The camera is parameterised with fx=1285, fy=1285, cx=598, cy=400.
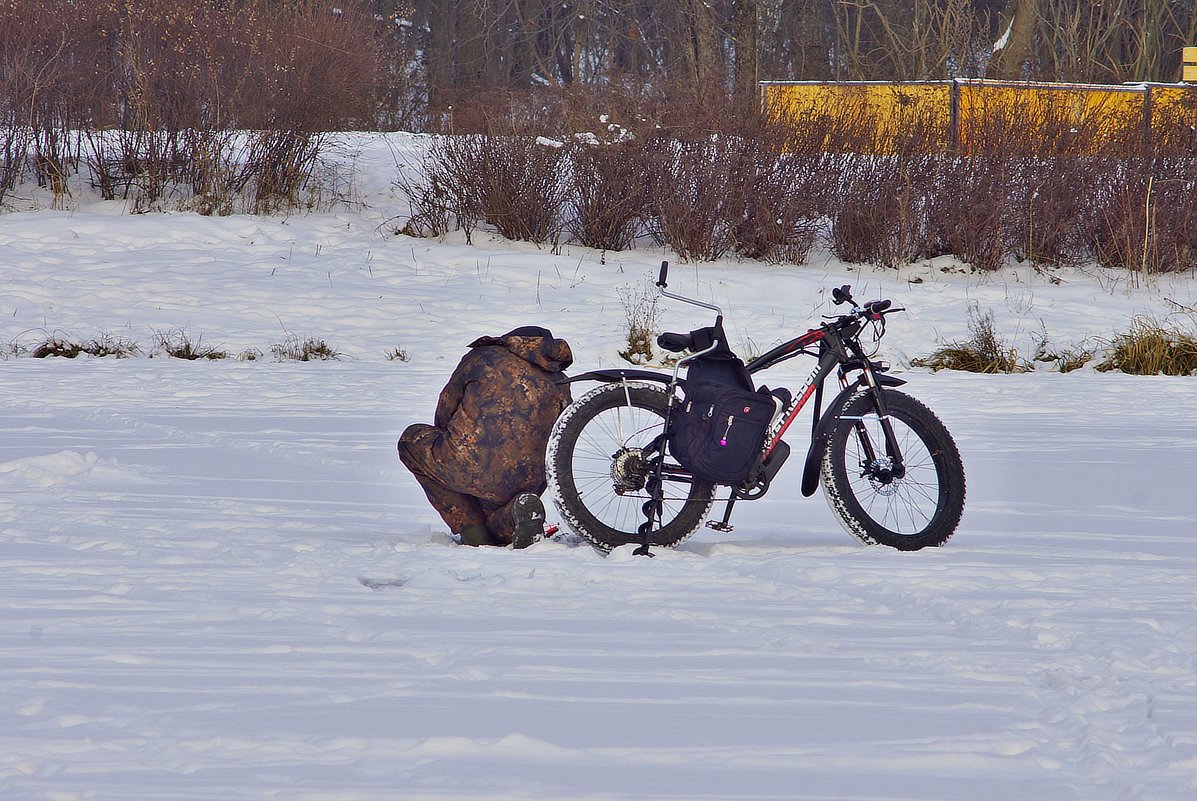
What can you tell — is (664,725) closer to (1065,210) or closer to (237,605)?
(237,605)

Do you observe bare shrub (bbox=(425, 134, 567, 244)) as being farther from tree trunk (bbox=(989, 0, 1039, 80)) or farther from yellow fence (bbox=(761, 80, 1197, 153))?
tree trunk (bbox=(989, 0, 1039, 80))

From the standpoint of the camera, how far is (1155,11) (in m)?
25.6

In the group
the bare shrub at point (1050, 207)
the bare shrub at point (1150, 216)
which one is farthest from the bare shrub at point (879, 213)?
the bare shrub at point (1150, 216)

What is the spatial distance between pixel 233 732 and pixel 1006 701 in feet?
5.90

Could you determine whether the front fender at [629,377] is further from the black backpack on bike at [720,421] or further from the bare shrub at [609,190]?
the bare shrub at [609,190]

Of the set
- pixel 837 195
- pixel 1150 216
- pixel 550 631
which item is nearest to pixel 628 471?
pixel 550 631

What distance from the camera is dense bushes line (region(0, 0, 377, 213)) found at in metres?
14.5

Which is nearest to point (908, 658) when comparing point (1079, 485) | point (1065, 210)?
point (1079, 485)

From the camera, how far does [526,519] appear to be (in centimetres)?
475

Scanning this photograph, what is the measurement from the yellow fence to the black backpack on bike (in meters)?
9.87

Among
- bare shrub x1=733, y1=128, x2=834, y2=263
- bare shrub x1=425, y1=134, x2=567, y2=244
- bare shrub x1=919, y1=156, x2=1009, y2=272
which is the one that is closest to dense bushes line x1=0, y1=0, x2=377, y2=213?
bare shrub x1=425, y1=134, x2=567, y2=244

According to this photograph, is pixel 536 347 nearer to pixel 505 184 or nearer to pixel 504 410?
pixel 504 410

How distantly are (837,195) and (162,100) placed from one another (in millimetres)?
7663

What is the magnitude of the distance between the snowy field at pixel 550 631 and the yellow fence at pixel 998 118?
6321mm
